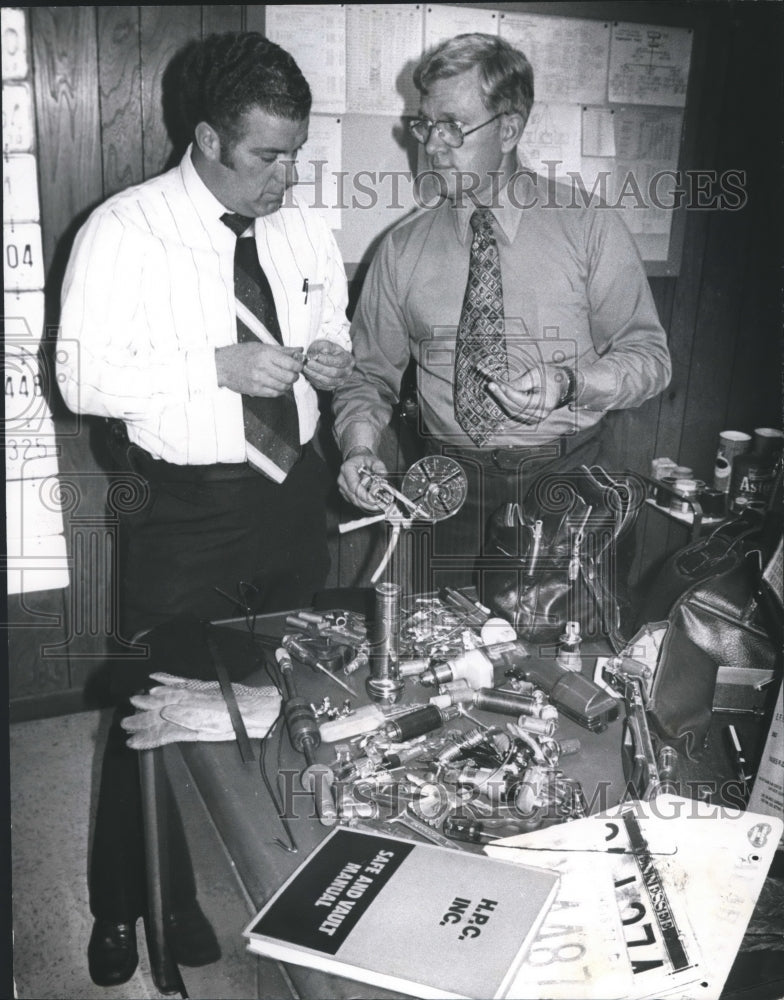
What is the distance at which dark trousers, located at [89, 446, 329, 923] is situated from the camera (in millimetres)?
1568

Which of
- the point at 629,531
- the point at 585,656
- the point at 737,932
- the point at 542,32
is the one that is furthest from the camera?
the point at 629,531

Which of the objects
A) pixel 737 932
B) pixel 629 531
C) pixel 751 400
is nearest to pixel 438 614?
pixel 629 531

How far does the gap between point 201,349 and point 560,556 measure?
760mm

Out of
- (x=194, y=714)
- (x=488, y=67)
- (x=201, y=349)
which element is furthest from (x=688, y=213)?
(x=194, y=714)

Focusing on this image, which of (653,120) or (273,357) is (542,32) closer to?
(653,120)

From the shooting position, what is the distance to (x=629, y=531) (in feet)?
5.22

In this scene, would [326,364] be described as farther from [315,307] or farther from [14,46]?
[14,46]

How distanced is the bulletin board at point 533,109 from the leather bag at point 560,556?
19.2 inches

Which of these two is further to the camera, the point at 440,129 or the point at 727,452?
the point at 727,452

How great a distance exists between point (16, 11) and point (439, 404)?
1059 mm

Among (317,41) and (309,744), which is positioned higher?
(317,41)

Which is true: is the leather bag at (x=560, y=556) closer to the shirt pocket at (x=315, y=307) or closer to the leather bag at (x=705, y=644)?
the leather bag at (x=705, y=644)

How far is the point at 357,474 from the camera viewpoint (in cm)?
154

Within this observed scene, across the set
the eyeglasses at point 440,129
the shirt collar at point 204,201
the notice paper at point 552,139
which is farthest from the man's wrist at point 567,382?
the shirt collar at point 204,201
